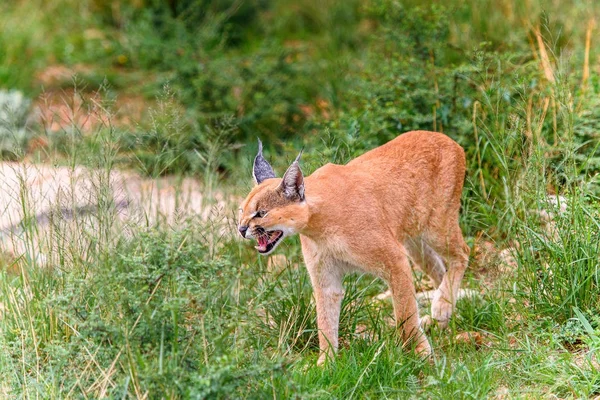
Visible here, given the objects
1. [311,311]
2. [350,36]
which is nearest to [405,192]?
[311,311]

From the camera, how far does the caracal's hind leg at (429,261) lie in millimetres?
6691

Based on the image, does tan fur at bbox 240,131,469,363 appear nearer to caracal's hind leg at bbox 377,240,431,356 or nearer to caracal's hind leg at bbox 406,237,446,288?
caracal's hind leg at bbox 377,240,431,356

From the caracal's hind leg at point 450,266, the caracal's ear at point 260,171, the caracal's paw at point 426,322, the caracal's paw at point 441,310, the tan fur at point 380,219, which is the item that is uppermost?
the caracal's ear at point 260,171

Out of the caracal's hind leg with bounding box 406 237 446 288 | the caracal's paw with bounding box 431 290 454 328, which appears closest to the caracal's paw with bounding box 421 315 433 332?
the caracal's paw with bounding box 431 290 454 328

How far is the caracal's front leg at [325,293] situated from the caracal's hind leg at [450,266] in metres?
0.75

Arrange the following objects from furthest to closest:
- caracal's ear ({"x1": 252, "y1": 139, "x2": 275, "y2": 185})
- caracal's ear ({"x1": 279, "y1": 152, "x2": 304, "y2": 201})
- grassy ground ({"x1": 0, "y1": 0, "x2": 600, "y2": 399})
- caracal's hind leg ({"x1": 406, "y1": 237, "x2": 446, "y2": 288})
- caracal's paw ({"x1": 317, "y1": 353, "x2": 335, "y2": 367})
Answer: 1. caracal's hind leg ({"x1": 406, "y1": 237, "x2": 446, "y2": 288})
2. caracal's ear ({"x1": 252, "y1": 139, "x2": 275, "y2": 185})
3. caracal's paw ({"x1": 317, "y1": 353, "x2": 335, "y2": 367})
4. caracal's ear ({"x1": 279, "y1": 152, "x2": 304, "y2": 201})
5. grassy ground ({"x1": 0, "y1": 0, "x2": 600, "y2": 399})

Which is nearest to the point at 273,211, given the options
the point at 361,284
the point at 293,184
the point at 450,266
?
the point at 293,184

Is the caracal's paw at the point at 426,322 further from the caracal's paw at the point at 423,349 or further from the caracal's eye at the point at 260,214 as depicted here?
the caracal's eye at the point at 260,214

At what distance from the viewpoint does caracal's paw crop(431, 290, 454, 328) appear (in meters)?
6.20

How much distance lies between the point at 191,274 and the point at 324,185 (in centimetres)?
121

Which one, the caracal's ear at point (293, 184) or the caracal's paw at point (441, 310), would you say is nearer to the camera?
the caracal's ear at point (293, 184)

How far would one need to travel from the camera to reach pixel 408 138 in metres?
6.40

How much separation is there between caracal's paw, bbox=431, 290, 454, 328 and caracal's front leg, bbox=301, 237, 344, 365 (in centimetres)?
77

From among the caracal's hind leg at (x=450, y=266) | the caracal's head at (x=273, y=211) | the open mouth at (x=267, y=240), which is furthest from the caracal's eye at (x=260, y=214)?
the caracal's hind leg at (x=450, y=266)
